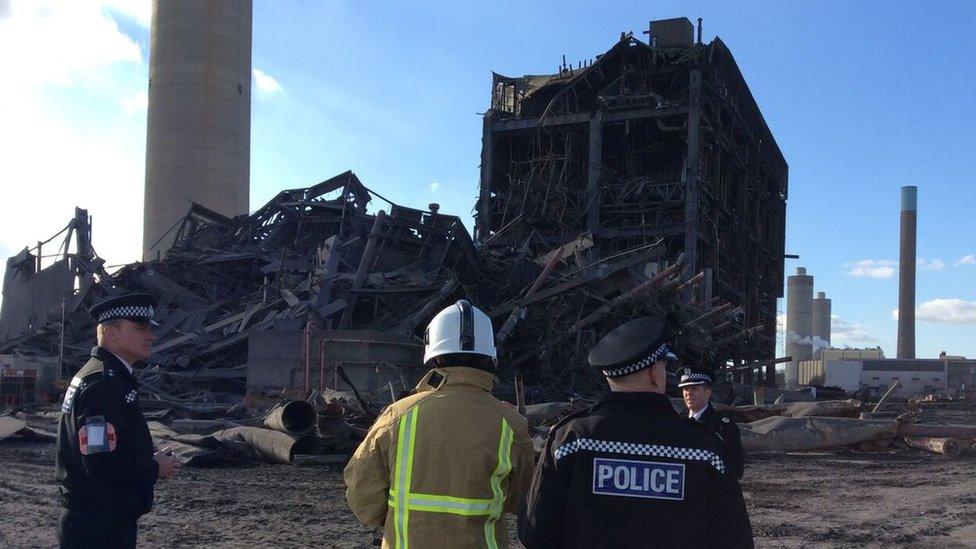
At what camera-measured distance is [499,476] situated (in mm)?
2619

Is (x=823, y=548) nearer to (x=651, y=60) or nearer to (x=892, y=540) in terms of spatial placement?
(x=892, y=540)

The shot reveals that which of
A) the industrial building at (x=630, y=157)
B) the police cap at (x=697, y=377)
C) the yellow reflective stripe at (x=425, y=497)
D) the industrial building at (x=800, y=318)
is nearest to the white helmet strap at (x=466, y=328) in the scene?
the yellow reflective stripe at (x=425, y=497)

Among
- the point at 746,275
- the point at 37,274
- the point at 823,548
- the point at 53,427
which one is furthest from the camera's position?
the point at 746,275

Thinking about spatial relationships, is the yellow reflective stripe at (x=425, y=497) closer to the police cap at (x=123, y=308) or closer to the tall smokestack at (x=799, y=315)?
the police cap at (x=123, y=308)

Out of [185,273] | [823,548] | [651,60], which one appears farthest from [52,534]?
[651,60]

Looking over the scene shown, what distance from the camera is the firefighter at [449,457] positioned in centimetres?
253

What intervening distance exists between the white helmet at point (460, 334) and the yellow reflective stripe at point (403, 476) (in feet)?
0.74

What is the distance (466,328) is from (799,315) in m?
100

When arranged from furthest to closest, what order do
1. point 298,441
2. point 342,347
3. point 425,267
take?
1. point 425,267
2. point 342,347
3. point 298,441

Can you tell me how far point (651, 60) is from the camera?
33.1m

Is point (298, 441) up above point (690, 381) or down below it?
below

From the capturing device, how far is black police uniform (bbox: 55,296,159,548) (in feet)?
10.7

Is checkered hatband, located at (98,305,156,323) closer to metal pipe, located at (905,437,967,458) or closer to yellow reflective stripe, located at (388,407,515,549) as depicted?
yellow reflective stripe, located at (388,407,515,549)

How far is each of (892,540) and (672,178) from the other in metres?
28.7
